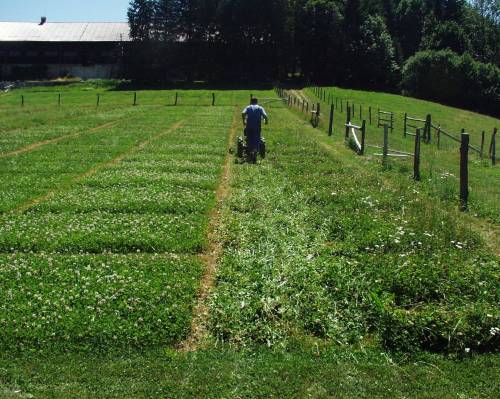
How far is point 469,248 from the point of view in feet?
38.4

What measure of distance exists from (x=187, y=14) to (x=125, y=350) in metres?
105

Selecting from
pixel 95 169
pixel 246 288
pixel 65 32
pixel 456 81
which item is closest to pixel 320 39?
pixel 456 81

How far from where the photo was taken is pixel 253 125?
22.2 meters

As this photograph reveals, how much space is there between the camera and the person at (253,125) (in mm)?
22234

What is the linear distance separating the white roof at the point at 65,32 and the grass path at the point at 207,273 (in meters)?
100

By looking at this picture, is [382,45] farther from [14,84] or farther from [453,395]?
[453,395]

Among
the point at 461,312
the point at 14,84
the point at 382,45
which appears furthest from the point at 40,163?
the point at 382,45

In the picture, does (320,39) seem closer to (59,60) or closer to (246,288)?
(59,60)

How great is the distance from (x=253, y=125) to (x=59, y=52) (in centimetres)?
9739

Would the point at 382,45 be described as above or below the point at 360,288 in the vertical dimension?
above

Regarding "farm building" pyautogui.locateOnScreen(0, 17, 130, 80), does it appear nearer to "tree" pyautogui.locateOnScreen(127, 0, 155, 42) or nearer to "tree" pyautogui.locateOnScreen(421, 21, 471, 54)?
"tree" pyautogui.locateOnScreen(127, 0, 155, 42)

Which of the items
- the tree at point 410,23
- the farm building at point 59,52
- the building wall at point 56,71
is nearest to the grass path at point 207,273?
the building wall at point 56,71

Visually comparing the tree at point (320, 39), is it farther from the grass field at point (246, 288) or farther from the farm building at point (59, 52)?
the grass field at point (246, 288)

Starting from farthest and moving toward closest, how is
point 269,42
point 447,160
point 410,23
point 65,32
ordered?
point 410,23
point 65,32
point 269,42
point 447,160
